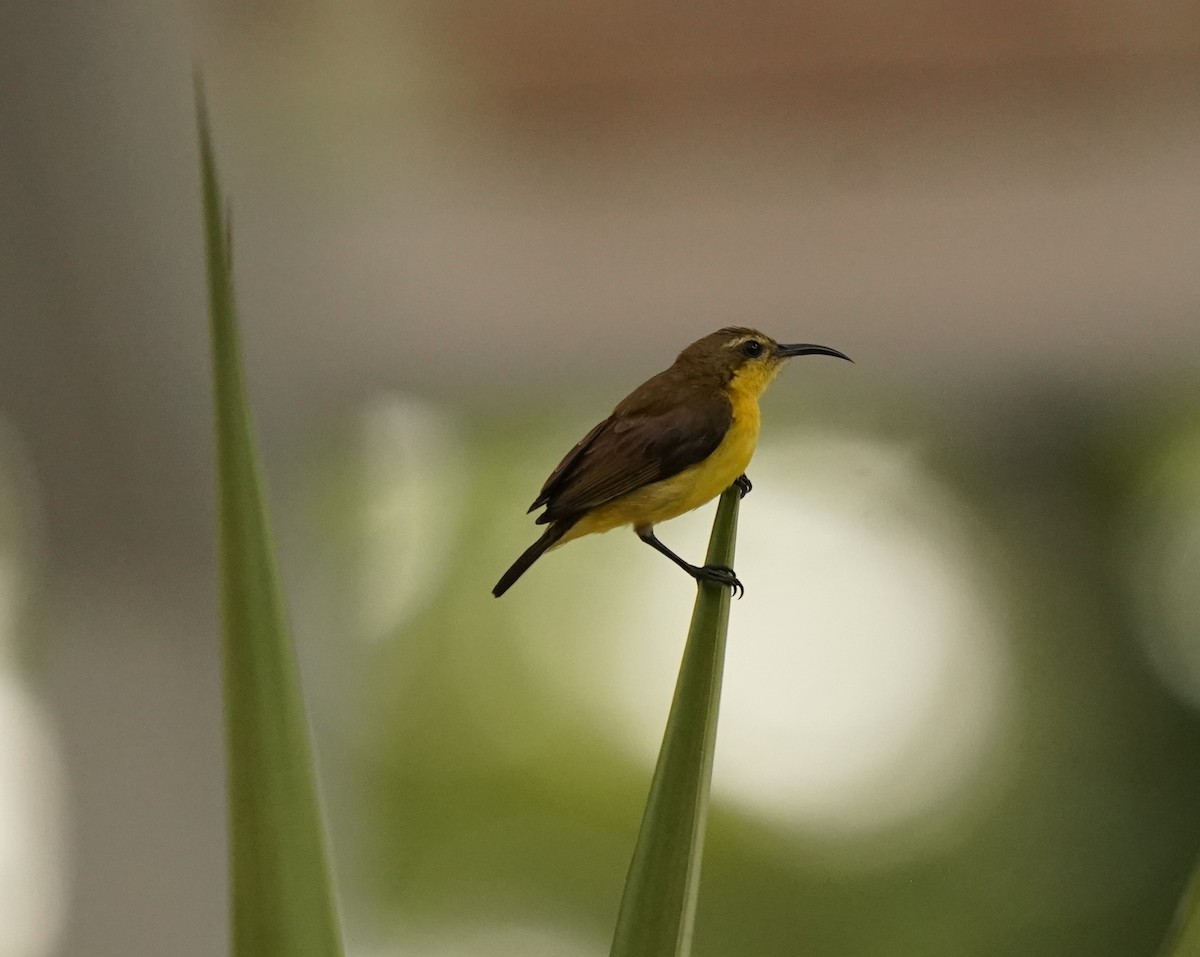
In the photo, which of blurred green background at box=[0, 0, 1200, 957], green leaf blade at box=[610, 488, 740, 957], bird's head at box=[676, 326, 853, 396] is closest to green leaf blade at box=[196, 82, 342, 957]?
green leaf blade at box=[610, 488, 740, 957]

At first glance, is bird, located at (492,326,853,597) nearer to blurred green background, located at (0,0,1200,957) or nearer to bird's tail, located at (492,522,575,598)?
bird's tail, located at (492,522,575,598)

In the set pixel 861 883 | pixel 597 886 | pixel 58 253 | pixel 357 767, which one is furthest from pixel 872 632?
pixel 58 253

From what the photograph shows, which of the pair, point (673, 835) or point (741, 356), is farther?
point (741, 356)

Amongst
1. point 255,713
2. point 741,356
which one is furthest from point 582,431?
point 255,713

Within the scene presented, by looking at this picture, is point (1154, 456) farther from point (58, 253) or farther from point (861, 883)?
point (58, 253)

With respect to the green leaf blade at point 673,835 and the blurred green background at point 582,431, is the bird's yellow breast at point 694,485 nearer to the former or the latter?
the green leaf blade at point 673,835

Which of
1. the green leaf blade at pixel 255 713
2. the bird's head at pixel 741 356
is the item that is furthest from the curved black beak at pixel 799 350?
the green leaf blade at pixel 255 713

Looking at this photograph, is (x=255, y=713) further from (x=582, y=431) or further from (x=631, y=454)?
(x=582, y=431)
